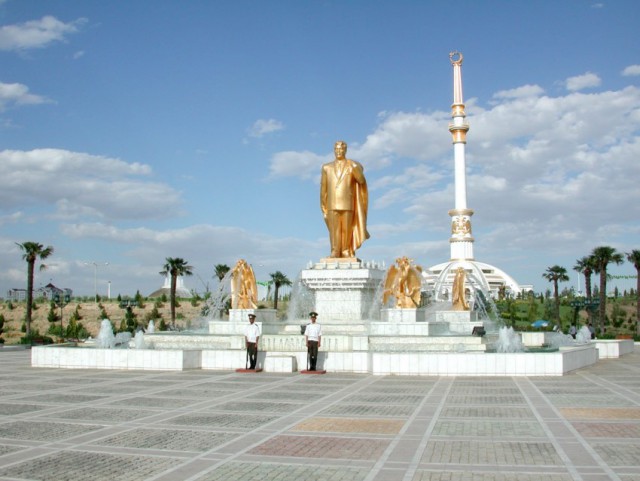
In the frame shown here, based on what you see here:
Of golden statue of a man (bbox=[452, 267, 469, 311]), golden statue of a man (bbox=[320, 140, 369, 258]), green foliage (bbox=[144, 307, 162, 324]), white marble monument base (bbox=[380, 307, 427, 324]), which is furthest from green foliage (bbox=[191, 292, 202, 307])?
white marble monument base (bbox=[380, 307, 427, 324])

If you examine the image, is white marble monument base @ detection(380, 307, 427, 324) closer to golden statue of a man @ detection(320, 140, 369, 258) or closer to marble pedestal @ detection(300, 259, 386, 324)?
marble pedestal @ detection(300, 259, 386, 324)

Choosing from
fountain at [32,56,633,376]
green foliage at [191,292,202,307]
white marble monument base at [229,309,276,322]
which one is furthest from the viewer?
green foliage at [191,292,202,307]

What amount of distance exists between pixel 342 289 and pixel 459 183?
55.0 m

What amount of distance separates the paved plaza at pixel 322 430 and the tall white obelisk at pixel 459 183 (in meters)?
64.2

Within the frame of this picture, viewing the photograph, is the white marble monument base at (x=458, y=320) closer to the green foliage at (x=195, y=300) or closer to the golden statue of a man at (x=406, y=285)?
the golden statue of a man at (x=406, y=285)

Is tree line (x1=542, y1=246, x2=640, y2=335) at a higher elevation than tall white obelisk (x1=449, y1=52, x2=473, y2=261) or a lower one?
lower

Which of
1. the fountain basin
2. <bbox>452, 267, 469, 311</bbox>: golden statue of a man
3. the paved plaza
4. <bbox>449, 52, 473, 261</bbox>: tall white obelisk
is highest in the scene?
<bbox>449, 52, 473, 261</bbox>: tall white obelisk

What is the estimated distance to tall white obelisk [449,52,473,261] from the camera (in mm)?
76875

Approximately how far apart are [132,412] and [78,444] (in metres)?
2.32

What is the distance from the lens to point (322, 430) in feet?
28.7

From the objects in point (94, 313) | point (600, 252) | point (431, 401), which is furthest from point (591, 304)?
point (94, 313)

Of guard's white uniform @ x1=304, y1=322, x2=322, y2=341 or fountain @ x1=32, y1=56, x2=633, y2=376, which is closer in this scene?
fountain @ x1=32, y1=56, x2=633, y2=376

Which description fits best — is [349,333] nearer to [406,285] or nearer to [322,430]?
[406,285]

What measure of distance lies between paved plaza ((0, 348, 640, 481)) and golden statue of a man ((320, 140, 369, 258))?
12454mm
